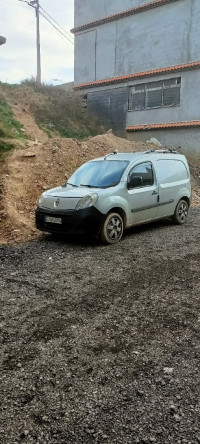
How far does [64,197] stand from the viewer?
6883 millimetres

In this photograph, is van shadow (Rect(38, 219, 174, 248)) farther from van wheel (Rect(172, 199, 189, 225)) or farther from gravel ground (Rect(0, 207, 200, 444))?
gravel ground (Rect(0, 207, 200, 444))

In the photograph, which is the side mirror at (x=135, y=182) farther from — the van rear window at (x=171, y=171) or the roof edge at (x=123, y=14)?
the roof edge at (x=123, y=14)

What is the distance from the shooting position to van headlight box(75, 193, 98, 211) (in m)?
6.63

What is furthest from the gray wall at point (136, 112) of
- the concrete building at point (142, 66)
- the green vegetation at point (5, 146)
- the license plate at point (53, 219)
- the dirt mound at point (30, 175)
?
the license plate at point (53, 219)

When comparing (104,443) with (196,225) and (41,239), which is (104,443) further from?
(196,225)

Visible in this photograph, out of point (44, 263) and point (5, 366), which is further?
point (44, 263)

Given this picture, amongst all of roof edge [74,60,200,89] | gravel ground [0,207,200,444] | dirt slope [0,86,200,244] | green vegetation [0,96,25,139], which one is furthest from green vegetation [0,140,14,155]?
roof edge [74,60,200,89]

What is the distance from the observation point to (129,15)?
2094 centimetres

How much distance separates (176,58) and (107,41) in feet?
18.7

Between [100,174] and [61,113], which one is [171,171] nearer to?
[100,174]

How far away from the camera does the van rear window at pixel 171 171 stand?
827cm

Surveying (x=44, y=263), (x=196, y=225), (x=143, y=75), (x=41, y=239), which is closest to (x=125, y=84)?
(x=143, y=75)

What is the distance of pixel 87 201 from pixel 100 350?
12.7 ft

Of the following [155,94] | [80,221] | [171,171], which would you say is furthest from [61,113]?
[80,221]
